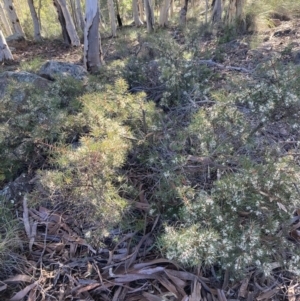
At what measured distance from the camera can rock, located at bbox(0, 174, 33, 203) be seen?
2.23 meters

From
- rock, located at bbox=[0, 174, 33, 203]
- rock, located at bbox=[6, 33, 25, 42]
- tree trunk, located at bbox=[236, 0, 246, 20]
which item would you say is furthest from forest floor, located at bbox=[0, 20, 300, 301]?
rock, located at bbox=[6, 33, 25, 42]

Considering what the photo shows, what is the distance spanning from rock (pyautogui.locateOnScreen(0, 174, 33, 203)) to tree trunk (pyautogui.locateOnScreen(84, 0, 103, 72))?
2.42 meters

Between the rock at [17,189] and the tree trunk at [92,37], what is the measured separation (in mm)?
2420

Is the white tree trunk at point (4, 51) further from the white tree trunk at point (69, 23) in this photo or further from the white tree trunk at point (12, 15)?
the white tree trunk at point (12, 15)

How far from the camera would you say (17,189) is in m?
2.27

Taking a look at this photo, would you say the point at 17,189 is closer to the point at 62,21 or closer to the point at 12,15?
the point at 62,21

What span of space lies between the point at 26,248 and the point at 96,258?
49 cm

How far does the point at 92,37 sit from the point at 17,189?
114 inches

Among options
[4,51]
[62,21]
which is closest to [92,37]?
[4,51]

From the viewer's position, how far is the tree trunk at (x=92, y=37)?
13.6 ft

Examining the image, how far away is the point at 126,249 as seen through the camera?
6.15ft

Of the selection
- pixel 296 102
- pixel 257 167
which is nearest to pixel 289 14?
pixel 296 102

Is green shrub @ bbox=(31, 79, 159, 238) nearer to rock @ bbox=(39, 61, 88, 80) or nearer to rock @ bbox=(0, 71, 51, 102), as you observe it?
rock @ bbox=(0, 71, 51, 102)

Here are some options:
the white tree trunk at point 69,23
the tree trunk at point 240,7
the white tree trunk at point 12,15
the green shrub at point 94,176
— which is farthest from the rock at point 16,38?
the green shrub at point 94,176
